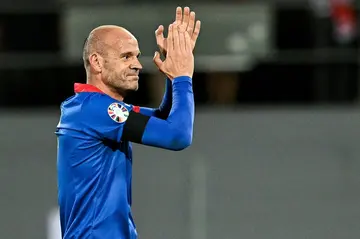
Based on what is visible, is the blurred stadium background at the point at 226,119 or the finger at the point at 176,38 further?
the blurred stadium background at the point at 226,119

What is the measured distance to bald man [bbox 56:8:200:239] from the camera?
3.93 m

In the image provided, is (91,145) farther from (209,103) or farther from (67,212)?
(209,103)

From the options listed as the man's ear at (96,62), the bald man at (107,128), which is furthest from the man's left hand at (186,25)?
the man's ear at (96,62)

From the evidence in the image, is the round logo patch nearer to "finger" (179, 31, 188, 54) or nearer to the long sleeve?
"finger" (179, 31, 188, 54)

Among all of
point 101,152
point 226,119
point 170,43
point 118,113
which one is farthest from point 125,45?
point 226,119

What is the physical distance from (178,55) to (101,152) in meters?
0.47

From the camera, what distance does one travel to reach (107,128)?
3924mm

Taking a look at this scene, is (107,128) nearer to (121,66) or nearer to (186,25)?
(121,66)

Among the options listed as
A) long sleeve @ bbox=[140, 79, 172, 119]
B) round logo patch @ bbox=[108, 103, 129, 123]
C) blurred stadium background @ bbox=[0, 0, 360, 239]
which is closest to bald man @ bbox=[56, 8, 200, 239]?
round logo patch @ bbox=[108, 103, 129, 123]

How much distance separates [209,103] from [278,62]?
2.72 feet

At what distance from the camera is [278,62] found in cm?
1000

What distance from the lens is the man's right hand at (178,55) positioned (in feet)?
13.0

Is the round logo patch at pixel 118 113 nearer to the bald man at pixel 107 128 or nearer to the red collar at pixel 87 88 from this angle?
the bald man at pixel 107 128

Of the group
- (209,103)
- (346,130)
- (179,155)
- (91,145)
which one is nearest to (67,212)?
(91,145)
